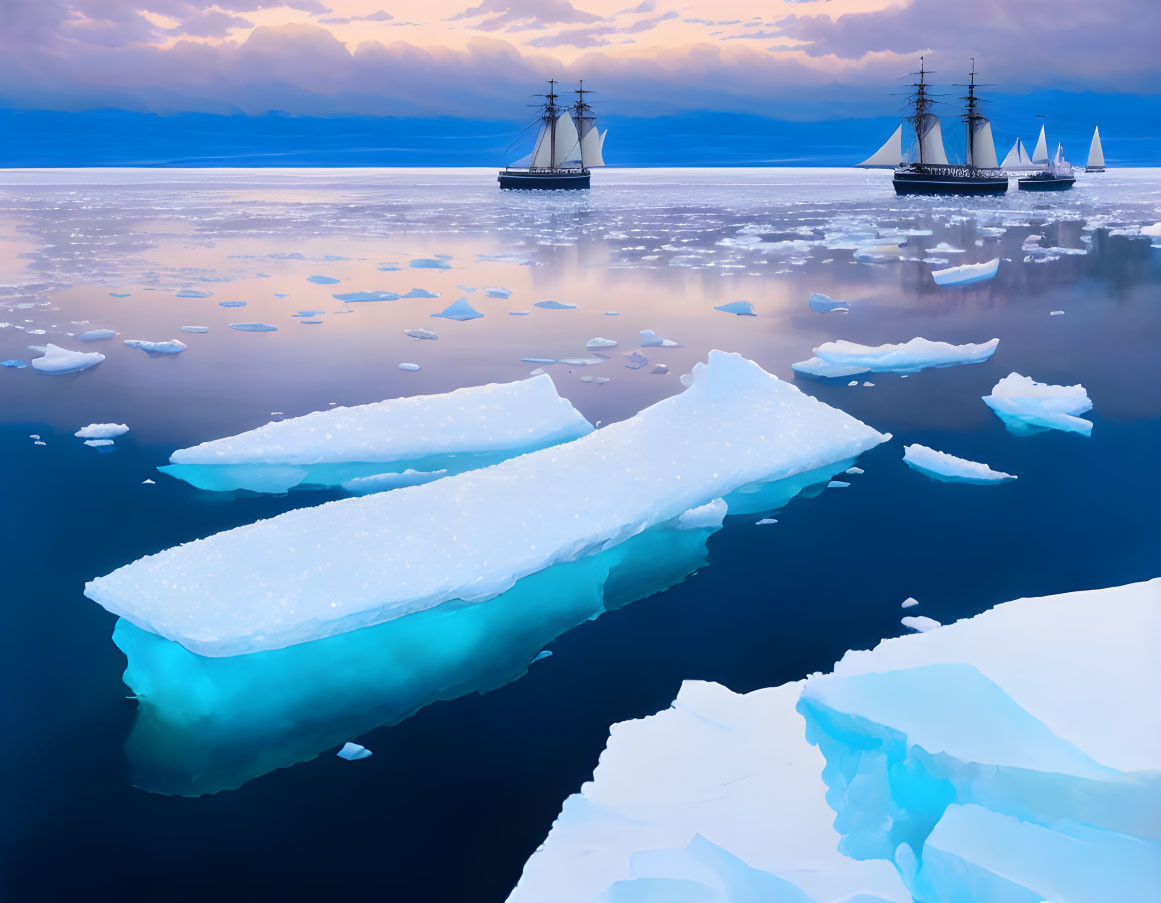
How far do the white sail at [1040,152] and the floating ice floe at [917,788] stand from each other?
7402cm

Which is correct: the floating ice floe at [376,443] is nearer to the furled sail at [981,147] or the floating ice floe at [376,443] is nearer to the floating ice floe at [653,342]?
the floating ice floe at [653,342]

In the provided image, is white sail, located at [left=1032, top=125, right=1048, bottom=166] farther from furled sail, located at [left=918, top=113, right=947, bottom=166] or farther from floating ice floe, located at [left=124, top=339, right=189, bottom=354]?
floating ice floe, located at [left=124, top=339, right=189, bottom=354]

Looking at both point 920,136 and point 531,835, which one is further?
point 920,136

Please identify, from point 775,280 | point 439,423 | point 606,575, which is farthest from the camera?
point 775,280

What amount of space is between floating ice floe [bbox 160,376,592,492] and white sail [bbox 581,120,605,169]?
57.5 m

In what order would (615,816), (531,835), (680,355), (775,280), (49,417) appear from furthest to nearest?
(775,280) < (680,355) < (49,417) < (531,835) < (615,816)

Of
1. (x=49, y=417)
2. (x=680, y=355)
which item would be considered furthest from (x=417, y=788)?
(x=680, y=355)

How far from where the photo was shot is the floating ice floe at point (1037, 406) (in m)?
6.45

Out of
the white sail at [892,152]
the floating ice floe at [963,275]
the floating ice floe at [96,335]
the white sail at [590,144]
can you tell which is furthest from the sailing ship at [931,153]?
the floating ice floe at [96,335]

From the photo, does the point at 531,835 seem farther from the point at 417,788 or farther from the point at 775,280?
the point at 775,280

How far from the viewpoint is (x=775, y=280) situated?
48.0 ft

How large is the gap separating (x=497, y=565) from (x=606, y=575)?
1.91 ft

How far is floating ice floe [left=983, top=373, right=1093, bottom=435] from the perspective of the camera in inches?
254

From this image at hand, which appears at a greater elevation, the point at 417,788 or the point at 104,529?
the point at 104,529
